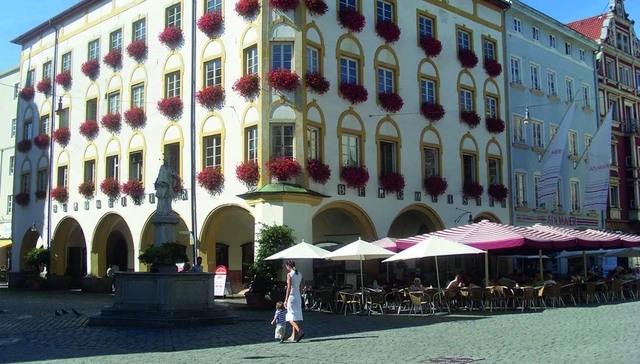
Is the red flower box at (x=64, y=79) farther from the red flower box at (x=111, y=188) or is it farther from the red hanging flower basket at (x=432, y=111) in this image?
the red hanging flower basket at (x=432, y=111)

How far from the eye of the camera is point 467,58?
33188 mm

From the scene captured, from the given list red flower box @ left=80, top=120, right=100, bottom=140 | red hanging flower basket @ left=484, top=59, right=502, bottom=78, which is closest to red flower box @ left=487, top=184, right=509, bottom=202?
red hanging flower basket @ left=484, top=59, right=502, bottom=78

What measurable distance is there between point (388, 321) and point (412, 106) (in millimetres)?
13414

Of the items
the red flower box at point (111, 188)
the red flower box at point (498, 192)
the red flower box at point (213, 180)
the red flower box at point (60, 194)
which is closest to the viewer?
the red flower box at point (213, 180)

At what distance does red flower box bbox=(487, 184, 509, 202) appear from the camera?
33.8 meters

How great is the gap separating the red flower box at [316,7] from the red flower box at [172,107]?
664 cm

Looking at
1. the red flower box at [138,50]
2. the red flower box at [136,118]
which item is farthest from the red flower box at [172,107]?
the red flower box at [138,50]

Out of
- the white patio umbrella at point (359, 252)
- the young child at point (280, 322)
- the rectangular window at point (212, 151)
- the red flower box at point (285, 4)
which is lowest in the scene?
the young child at point (280, 322)

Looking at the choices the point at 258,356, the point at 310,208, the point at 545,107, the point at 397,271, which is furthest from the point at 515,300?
the point at 545,107

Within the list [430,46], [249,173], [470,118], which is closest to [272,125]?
[249,173]

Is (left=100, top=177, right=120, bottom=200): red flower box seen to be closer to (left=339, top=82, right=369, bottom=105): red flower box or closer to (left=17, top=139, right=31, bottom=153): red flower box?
(left=17, top=139, right=31, bottom=153): red flower box

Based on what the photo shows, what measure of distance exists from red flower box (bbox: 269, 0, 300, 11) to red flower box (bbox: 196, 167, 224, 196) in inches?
248

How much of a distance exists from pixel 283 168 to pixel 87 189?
1302 centimetres

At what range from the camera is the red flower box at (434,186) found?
30.5m
